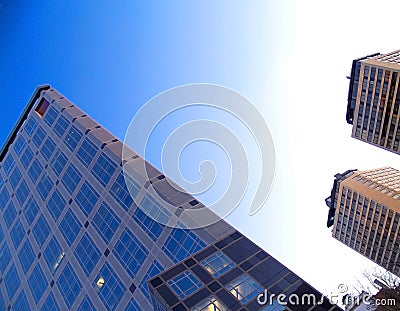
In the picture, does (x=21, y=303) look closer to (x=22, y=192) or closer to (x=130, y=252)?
(x=22, y=192)

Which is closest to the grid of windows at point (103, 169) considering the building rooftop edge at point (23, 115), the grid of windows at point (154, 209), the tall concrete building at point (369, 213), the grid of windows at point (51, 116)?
the grid of windows at point (154, 209)

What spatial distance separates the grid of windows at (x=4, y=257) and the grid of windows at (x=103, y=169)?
2727cm

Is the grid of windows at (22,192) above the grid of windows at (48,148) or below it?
below

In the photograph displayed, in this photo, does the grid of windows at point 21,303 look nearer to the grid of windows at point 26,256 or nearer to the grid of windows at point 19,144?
the grid of windows at point 26,256

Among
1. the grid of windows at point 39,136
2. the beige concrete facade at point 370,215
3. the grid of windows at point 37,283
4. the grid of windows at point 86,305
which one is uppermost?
the grid of windows at point 39,136

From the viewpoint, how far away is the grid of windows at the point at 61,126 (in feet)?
242

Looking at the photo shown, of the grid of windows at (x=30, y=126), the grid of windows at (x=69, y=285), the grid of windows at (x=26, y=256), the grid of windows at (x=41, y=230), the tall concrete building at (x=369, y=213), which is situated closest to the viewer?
the grid of windows at (x=69, y=285)

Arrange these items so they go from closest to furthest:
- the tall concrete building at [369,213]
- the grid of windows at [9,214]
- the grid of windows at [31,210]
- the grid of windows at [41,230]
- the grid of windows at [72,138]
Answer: the grid of windows at [41,230] < the grid of windows at [72,138] < the grid of windows at [31,210] < the grid of windows at [9,214] < the tall concrete building at [369,213]

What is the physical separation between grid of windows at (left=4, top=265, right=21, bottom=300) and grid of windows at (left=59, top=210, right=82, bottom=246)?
1346 centimetres

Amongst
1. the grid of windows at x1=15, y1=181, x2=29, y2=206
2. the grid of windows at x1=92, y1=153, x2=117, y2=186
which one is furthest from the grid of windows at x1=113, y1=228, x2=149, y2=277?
the grid of windows at x1=15, y1=181, x2=29, y2=206

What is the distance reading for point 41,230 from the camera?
65.8 meters

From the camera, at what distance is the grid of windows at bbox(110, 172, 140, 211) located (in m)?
53.0

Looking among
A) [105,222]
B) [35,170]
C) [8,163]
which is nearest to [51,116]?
[35,170]

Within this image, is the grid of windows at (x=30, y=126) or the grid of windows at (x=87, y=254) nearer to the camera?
the grid of windows at (x=87, y=254)
